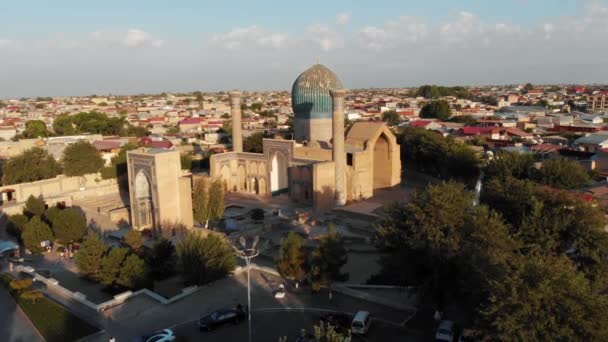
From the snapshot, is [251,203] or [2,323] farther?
[251,203]

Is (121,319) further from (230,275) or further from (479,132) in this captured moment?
(479,132)

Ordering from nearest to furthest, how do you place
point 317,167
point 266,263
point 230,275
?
1. point 230,275
2. point 266,263
3. point 317,167

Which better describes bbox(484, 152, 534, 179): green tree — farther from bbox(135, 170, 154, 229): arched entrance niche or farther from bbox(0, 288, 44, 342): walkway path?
bbox(0, 288, 44, 342): walkway path

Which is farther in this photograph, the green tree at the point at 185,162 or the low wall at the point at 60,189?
the green tree at the point at 185,162

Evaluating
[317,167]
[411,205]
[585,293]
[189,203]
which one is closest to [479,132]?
[317,167]

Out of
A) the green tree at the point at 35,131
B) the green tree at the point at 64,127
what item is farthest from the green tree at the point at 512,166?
the green tree at the point at 64,127

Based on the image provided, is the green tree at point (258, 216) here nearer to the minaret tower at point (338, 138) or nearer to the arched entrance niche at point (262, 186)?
the minaret tower at point (338, 138)
